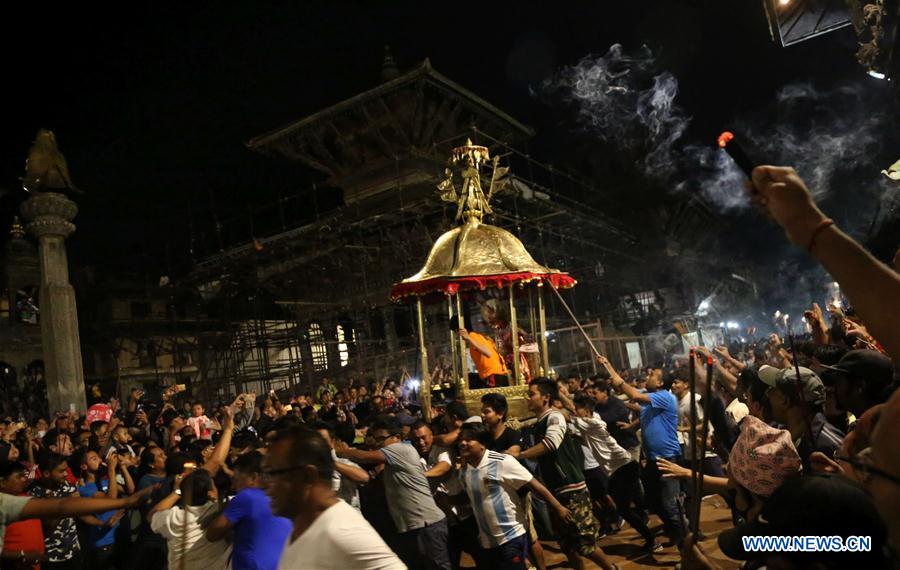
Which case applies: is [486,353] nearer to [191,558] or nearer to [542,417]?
[542,417]

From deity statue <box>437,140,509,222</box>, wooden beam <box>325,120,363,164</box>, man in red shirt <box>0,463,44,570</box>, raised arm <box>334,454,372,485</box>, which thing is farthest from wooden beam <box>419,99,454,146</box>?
raised arm <box>334,454,372,485</box>

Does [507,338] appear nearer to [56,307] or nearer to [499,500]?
[499,500]

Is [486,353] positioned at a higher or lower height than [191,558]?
higher

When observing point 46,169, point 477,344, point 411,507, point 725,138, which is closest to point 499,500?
point 411,507

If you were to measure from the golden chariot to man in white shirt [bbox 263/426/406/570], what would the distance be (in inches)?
265

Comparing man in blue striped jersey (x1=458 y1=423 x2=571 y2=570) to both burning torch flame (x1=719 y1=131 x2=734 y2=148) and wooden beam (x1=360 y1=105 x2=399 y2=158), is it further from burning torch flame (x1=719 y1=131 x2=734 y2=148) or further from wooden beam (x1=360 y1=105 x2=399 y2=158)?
wooden beam (x1=360 y1=105 x2=399 y2=158)

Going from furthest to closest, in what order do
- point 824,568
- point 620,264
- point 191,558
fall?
point 620,264 < point 191,558 < point 824,568

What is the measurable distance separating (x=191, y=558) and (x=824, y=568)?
3.60m

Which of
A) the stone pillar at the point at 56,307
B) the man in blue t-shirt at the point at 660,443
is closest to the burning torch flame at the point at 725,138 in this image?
the man in blue t-shirt at the point at 660,443

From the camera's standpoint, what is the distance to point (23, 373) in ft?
77.4

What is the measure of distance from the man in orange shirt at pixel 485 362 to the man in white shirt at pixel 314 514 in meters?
7.02

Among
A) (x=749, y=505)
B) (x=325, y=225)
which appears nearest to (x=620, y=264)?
(x=325, y=225)

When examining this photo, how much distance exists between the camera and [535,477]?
5871mm

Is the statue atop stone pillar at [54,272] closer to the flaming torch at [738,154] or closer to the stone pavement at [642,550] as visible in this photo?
the stone pavement at [642,550]
